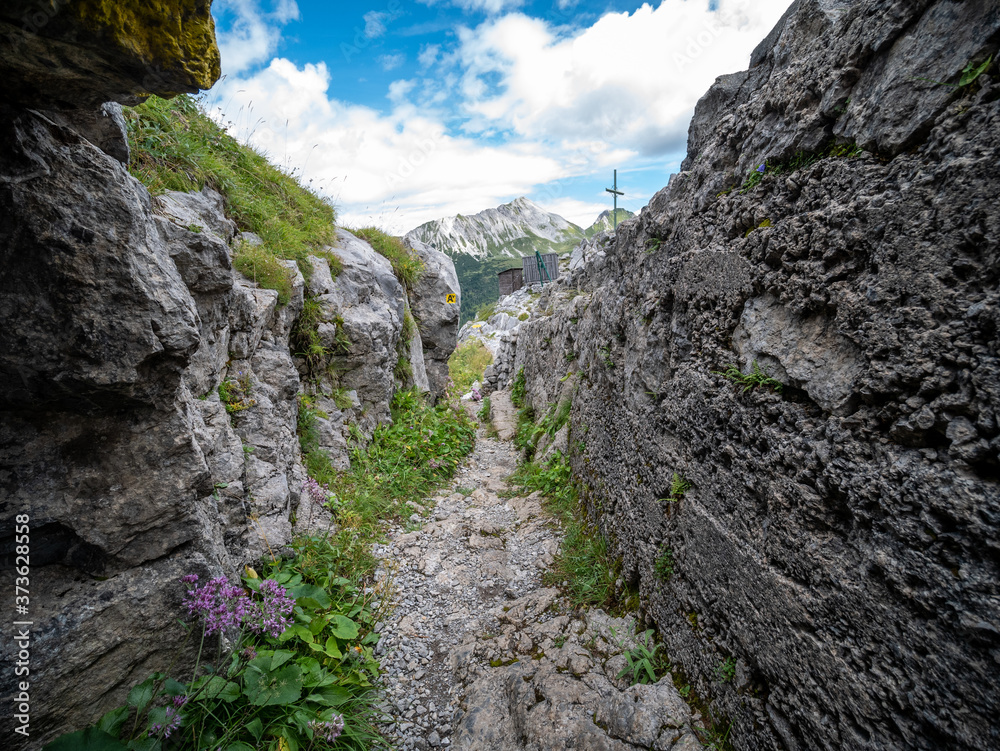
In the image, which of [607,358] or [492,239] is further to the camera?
[492,239]

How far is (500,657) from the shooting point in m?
4.30

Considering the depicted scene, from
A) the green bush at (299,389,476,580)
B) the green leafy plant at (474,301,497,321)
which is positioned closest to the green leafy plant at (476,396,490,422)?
the green bush at (299,389,476,580)

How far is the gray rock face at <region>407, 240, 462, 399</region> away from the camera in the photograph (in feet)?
43.0

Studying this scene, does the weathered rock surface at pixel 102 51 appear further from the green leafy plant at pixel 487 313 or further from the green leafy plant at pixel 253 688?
the green leafy plant at pixel 487 313

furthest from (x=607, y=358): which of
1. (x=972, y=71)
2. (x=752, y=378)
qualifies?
(x=972, y=71)

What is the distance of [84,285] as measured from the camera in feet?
8.21

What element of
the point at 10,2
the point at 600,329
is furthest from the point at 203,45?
the point at 600,329

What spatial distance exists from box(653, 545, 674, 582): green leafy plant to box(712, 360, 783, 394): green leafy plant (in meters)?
1.77

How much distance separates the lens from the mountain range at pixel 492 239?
479 ft

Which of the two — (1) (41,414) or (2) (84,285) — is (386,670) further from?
(2) (84,285)

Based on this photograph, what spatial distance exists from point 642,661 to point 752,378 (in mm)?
2697

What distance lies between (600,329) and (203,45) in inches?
239

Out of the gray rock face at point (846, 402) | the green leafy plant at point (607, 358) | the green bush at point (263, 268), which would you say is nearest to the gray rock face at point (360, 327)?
the green bush at point (263, 268)

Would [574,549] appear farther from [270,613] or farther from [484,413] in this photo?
[484,413]
